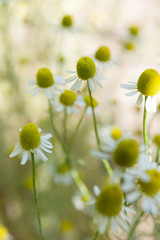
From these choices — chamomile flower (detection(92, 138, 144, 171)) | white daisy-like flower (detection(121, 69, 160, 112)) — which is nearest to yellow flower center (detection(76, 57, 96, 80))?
white daisy-like flower (detection(121, 69, 160, 112))

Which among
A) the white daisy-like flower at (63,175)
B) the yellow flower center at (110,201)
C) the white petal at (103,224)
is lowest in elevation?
the white daisy-like flower at (63,175)

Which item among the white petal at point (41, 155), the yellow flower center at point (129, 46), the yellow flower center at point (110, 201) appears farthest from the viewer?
the yellow flower center at point (129, 46)

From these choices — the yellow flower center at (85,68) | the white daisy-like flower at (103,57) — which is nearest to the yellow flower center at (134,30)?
the white daisy-like flower at (103,57)

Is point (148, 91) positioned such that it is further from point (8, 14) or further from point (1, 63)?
point (1, 63)

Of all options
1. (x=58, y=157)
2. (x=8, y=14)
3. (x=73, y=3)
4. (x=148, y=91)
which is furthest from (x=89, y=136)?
(x=148, y=91)

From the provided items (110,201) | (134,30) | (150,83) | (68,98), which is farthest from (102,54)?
(134,30)

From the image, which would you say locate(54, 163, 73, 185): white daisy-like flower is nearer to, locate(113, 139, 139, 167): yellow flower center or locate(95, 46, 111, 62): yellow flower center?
locate(95, 46, 111, 62): yellow flower center

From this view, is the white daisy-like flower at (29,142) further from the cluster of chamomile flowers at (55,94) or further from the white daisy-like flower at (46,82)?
the white daisy-like flower at (46,82)

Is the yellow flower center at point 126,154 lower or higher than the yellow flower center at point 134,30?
lower

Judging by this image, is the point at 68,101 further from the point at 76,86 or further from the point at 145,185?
the point at 145,185
